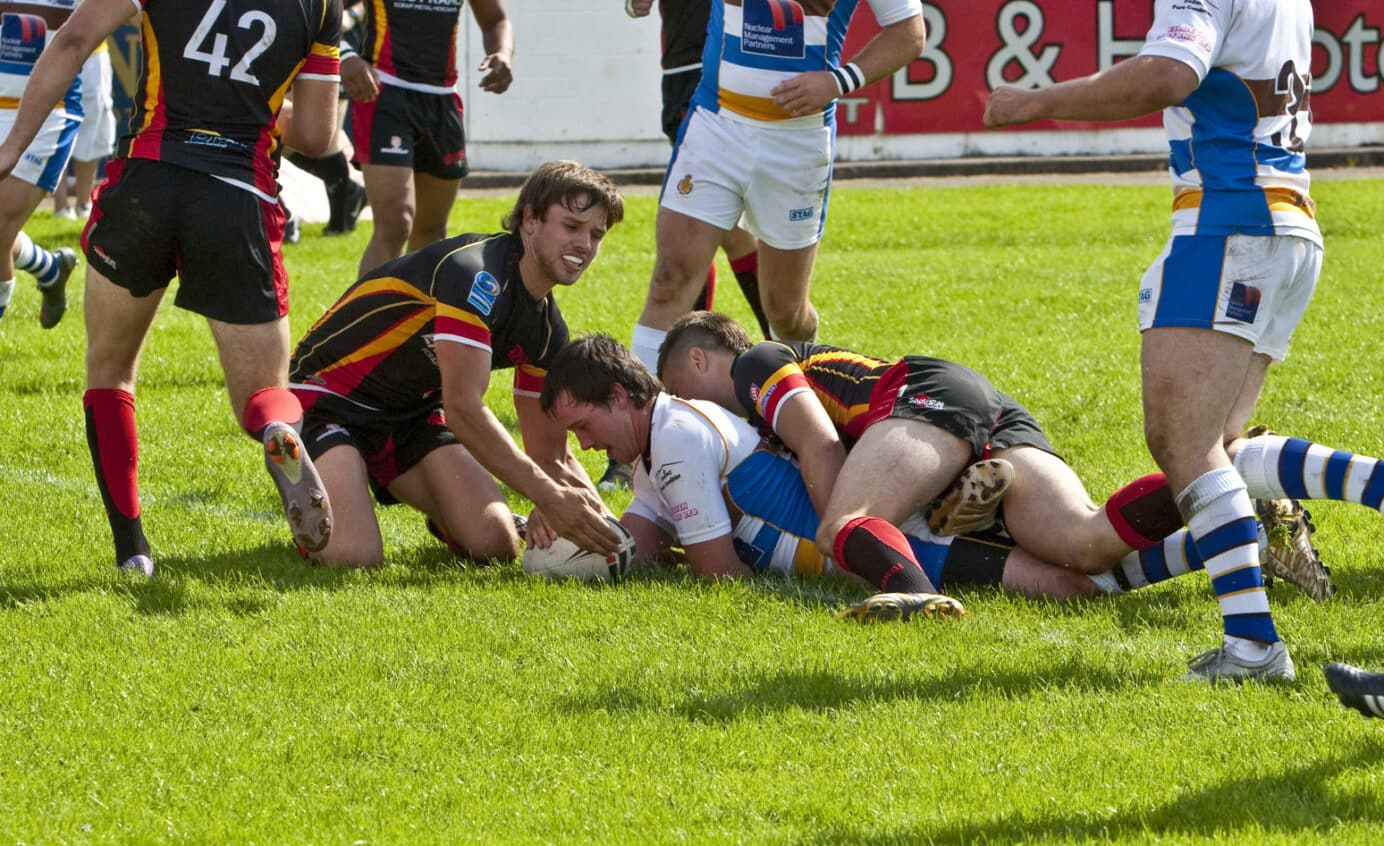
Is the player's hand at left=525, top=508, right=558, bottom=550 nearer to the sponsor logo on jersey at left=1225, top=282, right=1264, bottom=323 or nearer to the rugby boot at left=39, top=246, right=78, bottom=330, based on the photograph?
the sponsor logo on jersey at left=1225, top=282, right=1264, bottom=323

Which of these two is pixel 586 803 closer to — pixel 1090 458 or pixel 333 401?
pixel 333 401

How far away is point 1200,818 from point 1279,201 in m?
1.67

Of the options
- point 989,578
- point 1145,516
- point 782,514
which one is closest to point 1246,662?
point 1145,516

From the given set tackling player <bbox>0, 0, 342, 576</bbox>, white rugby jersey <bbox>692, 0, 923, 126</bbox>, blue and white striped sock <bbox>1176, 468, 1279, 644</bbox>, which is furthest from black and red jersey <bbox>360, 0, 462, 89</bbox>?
blue and white striped sock <bbox>1176, 468, 1279, 644</bbox>

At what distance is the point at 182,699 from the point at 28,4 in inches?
219

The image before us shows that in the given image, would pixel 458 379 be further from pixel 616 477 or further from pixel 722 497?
pixel 616 477

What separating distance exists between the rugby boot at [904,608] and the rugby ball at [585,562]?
882 millimetres

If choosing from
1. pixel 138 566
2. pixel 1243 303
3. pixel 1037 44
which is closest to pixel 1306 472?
pixel 1243 303

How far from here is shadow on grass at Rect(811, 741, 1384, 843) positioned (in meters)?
3.19

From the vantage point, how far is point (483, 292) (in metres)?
5.23

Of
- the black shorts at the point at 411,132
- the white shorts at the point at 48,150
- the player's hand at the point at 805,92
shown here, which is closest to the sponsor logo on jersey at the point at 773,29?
the player's hand at the point at 805,92

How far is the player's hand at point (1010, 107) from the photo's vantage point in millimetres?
4008

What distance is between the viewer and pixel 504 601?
500 centimetres

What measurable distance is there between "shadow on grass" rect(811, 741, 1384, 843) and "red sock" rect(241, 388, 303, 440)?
2.39m
